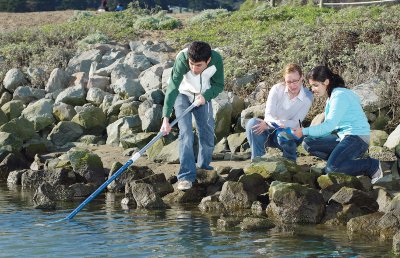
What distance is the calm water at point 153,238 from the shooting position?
9109mm

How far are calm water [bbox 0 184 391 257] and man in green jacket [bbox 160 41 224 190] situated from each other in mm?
618

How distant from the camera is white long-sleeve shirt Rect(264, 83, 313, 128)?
1180cm

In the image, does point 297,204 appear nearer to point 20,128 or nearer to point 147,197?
point 147,197

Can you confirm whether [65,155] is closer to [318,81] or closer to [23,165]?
[23,165]

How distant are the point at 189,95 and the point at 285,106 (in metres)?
1.27

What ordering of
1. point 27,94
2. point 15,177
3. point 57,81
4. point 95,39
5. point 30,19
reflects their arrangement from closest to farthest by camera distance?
1. point 15,177
2. point 27,94
3. point 57,81
4. point 95,39
5. point 30,19

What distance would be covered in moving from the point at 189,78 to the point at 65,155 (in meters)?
3.69

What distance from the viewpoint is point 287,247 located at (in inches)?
365

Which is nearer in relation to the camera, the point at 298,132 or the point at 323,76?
the point at 323,76

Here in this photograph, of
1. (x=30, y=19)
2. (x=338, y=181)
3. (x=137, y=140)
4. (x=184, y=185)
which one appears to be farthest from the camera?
(x=30, y=19)

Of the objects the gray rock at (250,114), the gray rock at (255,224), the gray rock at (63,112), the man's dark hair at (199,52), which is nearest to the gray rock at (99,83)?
the gray rock at (63,112)

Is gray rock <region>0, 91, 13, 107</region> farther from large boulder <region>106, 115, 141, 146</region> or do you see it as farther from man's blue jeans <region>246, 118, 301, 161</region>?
man's blue jeans <region>246, 118, 301, 161</region>

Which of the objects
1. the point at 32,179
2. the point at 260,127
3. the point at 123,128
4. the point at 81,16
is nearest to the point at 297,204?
the point at 260,127

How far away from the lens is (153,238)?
9.86 m
